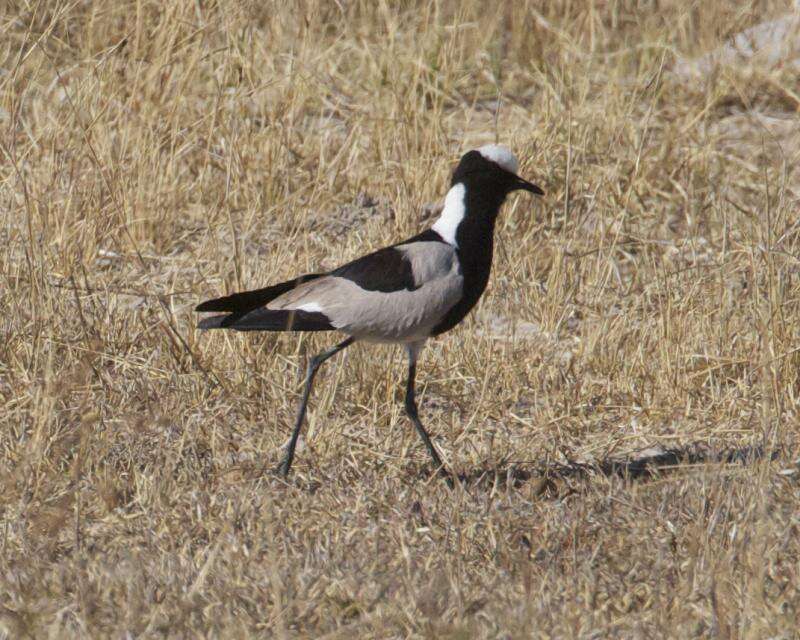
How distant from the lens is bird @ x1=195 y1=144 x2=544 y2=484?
4.09 meters

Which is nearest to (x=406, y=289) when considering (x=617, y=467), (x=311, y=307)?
(x=311, y=307)

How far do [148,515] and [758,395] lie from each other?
2209 mm

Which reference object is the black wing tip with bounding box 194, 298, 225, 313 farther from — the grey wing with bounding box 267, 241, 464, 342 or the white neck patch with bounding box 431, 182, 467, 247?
the white neck patch with bounding box 431, 182, 467, 247

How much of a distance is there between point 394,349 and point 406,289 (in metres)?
1.08

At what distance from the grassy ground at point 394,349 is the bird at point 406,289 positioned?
42 centimetres

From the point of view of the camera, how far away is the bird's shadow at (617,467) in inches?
167

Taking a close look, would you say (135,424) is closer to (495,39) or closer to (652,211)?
(652,211)

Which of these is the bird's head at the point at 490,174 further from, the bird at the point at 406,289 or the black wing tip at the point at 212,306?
the black wing tip at the point at 212,306

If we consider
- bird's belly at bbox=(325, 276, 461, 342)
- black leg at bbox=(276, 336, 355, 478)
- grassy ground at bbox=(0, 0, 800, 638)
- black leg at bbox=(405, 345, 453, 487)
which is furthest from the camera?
black leg at bbox=(405, 345, 453, 487)

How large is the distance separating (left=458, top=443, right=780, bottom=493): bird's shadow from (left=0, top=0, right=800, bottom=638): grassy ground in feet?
0.05

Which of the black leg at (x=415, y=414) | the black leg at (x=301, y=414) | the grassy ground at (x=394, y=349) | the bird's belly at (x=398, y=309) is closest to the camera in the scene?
the grassy ground at (x=394, y=349)

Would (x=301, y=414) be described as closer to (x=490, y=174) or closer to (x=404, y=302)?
(x=404, y=302)

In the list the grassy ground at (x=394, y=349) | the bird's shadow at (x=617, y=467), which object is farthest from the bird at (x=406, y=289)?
the grassy ground at (x=394, y=349)

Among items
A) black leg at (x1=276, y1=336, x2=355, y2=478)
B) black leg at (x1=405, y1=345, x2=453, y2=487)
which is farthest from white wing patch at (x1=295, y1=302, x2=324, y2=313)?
black leg at (x1=405, y1=345, x2=453, y2=487)
